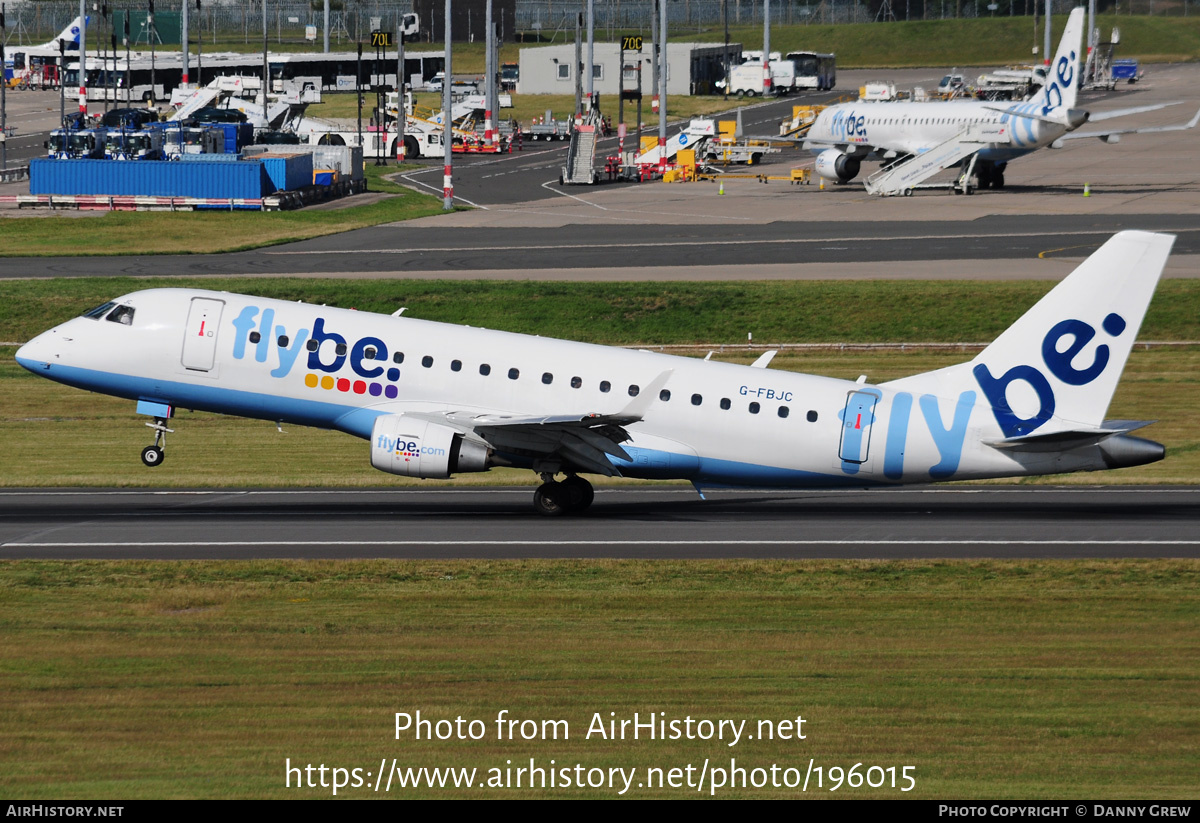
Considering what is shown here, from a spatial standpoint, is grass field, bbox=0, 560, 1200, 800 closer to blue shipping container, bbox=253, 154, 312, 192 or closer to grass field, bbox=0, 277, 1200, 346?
grass field, bbox=0, 277, 1200, 346

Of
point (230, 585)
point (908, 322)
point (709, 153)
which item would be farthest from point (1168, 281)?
point (709, 153)

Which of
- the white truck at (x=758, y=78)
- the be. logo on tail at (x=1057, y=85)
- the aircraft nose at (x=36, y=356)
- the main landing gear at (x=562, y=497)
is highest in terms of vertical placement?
the white truck at (x=758, y=78)

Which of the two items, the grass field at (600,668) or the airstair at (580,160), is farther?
the airstair at (580,160)

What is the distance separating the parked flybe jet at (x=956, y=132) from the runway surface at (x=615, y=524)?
6468 centimetres

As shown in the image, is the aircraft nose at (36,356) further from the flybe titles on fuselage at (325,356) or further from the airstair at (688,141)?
the airstair at (688,141)

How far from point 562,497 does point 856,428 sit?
288 inches

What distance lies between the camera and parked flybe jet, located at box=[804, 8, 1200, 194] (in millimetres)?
98812

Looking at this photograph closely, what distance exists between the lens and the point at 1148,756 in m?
20.0

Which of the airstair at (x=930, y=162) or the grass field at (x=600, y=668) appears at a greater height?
the airstair at (x=930, y=162)

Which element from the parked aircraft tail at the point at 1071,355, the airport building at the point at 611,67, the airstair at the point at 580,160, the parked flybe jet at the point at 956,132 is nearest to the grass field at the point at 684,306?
the parked aircraft tail at the point at 1071,355

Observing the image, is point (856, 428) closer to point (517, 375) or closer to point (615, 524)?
point (615, 524)

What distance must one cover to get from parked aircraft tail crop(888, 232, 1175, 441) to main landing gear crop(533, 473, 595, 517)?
8506mm

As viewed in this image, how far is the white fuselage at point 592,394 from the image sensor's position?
3444 centimetres

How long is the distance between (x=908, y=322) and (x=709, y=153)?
69267 mm
